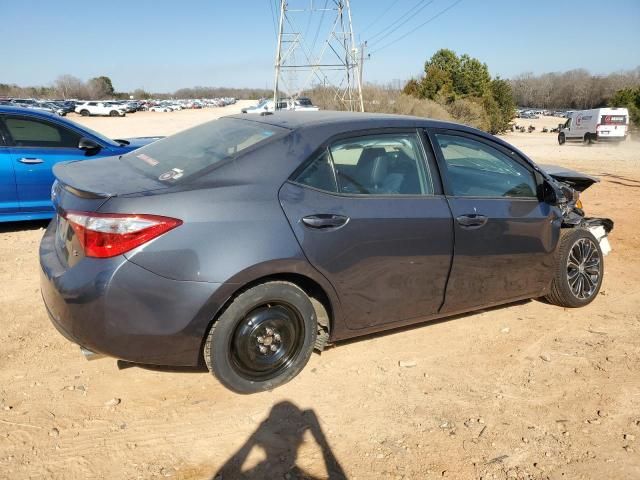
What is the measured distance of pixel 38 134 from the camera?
20.5 ft

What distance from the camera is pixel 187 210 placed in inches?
105

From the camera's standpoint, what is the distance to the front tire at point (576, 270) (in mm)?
4211

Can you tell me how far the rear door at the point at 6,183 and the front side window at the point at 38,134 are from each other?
12cm

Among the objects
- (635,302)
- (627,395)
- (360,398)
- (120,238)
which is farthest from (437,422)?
(635,302)

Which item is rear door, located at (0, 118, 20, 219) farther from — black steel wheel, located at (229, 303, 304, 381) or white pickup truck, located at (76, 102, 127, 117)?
white pickup truck, located at (76, 102, 127, 117)

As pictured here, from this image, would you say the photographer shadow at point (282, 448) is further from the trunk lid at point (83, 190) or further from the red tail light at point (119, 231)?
the trunk lid at point (83, 190)

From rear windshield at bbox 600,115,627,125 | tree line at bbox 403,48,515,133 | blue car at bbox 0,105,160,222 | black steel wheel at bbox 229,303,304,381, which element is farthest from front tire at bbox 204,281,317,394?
tree line at bbox 403,48,515,133

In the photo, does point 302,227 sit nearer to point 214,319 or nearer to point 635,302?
point 214,319

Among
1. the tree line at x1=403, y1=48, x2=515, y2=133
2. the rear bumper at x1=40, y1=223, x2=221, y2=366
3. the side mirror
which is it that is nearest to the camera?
the rear bumper at x1=40, y1=223, x2=221, y2=366

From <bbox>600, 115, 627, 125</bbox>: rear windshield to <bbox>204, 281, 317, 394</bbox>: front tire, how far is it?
30083 millimetres

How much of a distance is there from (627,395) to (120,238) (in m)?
3.07

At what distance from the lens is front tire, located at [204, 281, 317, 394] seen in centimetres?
282

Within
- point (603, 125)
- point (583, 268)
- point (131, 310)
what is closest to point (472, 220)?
point (583, 268)

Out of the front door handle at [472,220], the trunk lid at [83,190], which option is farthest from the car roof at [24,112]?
the front door handle at [472,220]
